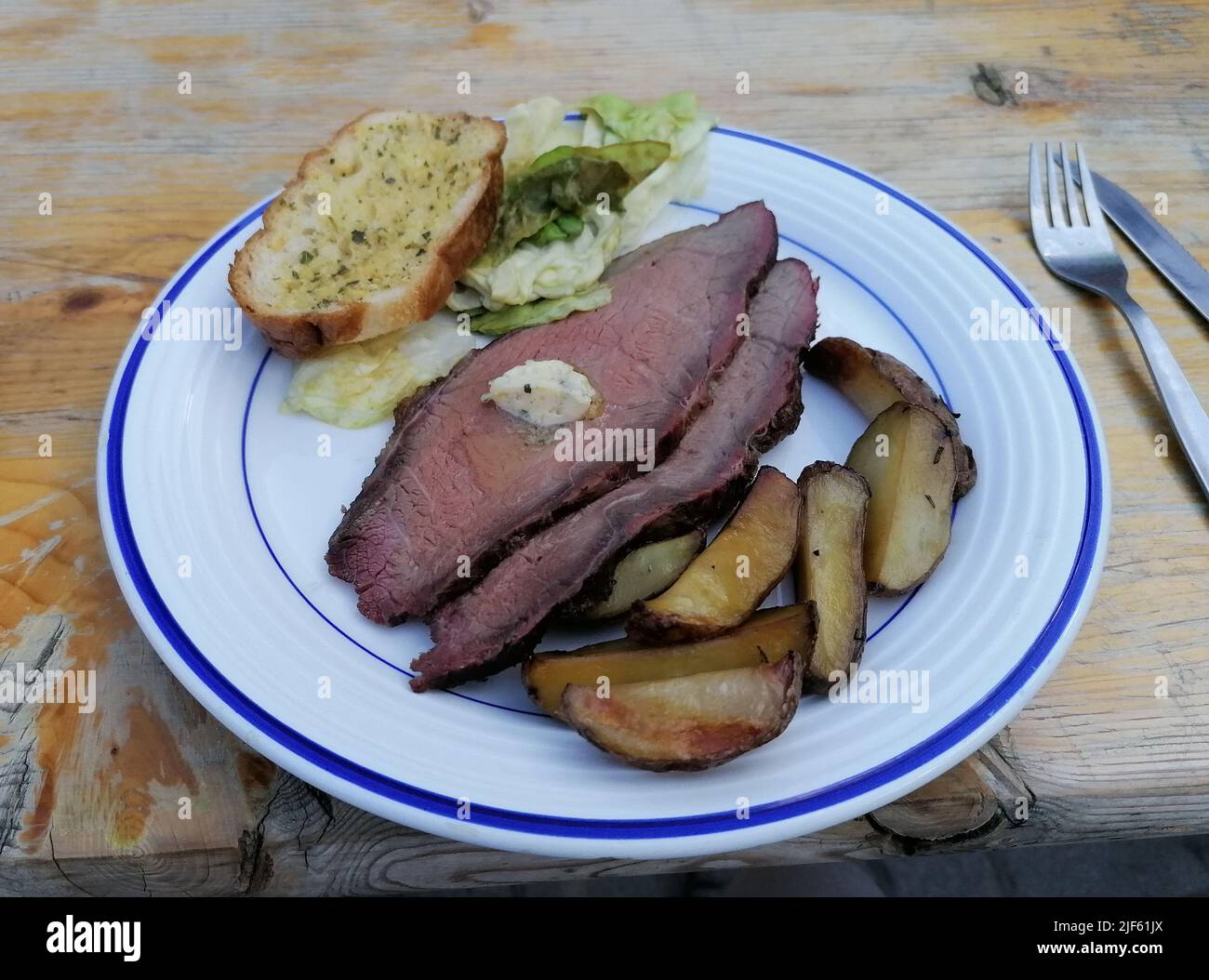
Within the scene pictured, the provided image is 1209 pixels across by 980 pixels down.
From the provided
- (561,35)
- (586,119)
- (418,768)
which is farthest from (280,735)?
(561,35)

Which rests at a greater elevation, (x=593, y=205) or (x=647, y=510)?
(x=593, y=205)

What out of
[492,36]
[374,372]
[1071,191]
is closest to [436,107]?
[492,36]

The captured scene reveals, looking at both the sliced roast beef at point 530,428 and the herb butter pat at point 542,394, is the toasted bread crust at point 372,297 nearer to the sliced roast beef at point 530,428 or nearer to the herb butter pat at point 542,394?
the sliced roast beef at point 530,428

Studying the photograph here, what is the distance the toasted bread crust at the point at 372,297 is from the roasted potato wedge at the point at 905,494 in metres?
1.27

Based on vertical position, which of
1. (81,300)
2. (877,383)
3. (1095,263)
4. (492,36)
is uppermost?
(492,36)

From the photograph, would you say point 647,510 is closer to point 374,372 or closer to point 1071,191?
point 374,372

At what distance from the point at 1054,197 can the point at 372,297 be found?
219 cm

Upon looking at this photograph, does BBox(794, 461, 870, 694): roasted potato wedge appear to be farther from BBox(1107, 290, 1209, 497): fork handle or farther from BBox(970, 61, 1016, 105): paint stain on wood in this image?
BBox(970, 61, 1016, 105): paint stain on wood

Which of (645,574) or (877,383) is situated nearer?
(645,574)

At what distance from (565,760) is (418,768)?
264mm

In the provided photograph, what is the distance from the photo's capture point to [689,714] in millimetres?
1709

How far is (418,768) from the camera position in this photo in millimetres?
1729

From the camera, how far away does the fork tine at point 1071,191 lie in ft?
10.4

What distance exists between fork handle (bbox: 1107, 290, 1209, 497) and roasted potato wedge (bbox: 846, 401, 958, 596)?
2.38 ft
